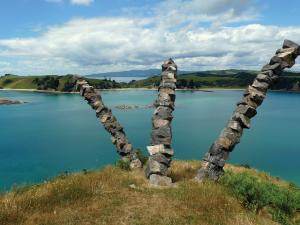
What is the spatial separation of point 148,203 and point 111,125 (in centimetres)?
1142

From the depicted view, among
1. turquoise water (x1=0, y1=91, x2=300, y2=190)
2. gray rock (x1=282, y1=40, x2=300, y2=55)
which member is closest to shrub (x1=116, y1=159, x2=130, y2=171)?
gray rock (x1=282, y1=40, x2=300, y2=55)

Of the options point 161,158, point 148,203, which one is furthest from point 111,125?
point 148,203

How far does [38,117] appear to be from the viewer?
132m

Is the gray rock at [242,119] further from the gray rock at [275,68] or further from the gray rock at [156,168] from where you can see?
the gray rock at [156,168]

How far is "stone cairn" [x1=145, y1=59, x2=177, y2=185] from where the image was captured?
20.9m

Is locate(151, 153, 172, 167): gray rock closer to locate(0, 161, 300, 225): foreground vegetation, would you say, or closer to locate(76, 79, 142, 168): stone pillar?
locate(0, 161, 300, 225): foreground vegetation

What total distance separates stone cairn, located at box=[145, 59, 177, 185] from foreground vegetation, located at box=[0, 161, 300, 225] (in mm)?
984

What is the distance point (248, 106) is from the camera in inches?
891

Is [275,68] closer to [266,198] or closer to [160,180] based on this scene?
[266,198]

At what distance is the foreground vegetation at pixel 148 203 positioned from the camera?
1380 centimetres

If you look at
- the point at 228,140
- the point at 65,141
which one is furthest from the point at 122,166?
the point at 65,141

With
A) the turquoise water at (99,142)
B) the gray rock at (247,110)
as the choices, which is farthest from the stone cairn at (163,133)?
the turquoise water at (99,142)

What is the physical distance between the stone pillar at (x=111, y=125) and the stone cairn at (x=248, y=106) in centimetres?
588

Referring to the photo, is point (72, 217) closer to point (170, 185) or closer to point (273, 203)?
point (170, 185)
